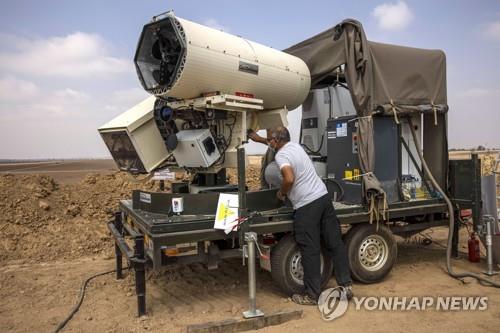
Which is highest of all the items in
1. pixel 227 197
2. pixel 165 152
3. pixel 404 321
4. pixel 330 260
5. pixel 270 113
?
pixel 270 113

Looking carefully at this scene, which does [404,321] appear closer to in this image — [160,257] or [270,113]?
[160,257]

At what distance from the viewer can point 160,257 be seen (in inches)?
175

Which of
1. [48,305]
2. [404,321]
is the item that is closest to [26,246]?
[48,305]

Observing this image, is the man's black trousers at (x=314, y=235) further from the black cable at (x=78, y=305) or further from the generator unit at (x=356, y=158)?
the black cable at (x=78, y=305)

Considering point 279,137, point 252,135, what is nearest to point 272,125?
point 252,135

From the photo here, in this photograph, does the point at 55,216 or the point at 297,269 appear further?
the point at 55,216

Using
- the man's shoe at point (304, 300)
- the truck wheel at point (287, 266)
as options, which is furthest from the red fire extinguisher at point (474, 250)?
the man's shoe at point (304, 300)

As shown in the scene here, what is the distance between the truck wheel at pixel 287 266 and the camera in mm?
5125

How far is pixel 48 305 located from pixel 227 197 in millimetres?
2605

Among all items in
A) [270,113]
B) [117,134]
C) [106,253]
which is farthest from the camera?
[106,253]
